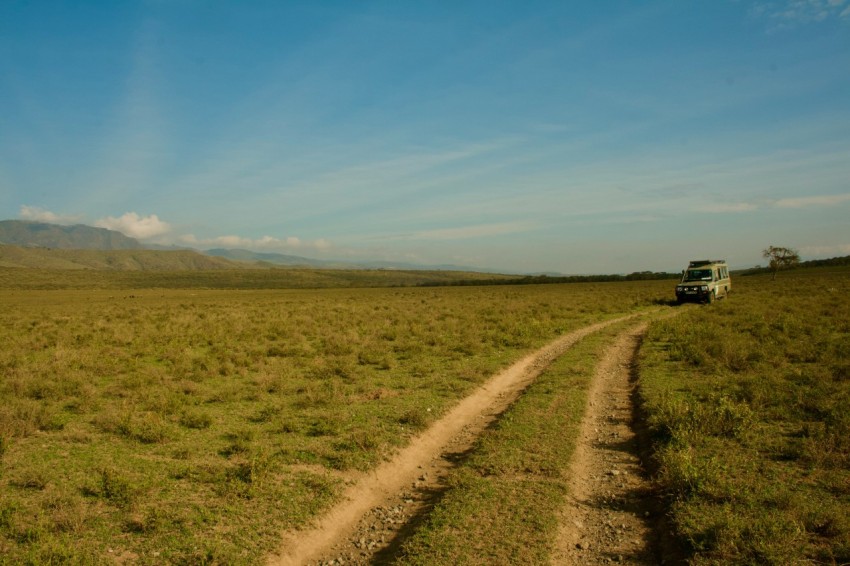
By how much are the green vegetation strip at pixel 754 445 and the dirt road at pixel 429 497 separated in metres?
0.76

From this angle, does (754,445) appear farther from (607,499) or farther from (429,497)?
(429,497)

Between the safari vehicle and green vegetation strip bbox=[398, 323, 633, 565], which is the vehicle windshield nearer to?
the safari vehicle

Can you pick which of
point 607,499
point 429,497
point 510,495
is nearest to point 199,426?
point 429,497

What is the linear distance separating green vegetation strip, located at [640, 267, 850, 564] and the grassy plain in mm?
4809

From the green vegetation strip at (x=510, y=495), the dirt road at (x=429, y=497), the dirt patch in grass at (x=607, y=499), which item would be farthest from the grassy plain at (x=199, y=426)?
the dirt patch in grass at (x=607, y=499)

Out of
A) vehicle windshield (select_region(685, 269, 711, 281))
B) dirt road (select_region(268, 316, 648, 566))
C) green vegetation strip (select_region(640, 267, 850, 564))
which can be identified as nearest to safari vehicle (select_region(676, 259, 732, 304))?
vehicle windshield (select_region(685, 269, 711, 281))

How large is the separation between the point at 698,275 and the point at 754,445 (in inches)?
1206

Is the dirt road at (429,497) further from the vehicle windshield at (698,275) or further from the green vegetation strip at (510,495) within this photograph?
the vehicle windshield at (698,275)

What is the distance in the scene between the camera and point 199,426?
10.2 meters

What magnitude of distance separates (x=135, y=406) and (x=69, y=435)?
1808 mm

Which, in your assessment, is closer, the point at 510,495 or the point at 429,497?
the point at 510,495

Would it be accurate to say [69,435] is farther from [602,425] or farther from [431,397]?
[602,425]

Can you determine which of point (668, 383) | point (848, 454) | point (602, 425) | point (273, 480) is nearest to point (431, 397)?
point (602, 425)

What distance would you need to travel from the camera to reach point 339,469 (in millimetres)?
8016
